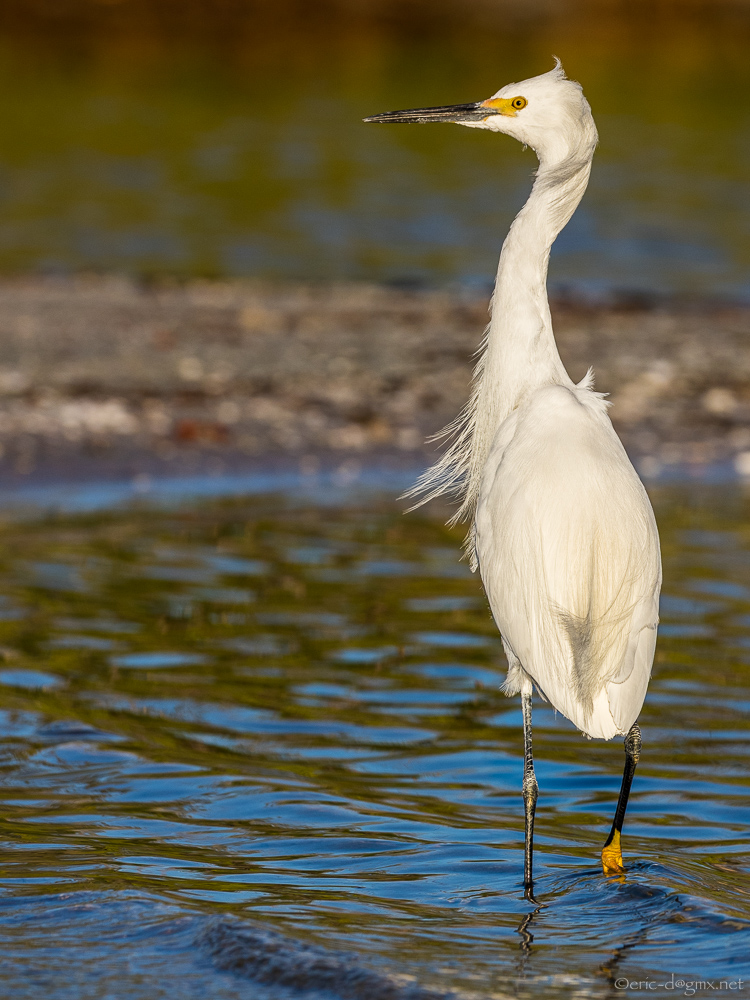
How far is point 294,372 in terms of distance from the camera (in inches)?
438

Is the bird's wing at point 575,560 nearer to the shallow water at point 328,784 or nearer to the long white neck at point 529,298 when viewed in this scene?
the long white neck at point 529,298

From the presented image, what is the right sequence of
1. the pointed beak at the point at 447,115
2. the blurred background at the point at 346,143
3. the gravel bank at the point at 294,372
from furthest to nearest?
the blurred background at the point at 346,143
the gravel bank at the point at 294,372
the pointed beak at the point at 447,115

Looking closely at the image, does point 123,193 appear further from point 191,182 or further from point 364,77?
point 364,77

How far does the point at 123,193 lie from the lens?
813 inches

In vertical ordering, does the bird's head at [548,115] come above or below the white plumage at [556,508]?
above

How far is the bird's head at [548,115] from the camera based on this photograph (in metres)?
4.58

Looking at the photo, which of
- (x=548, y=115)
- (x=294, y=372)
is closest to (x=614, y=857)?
(x=548, y=115)

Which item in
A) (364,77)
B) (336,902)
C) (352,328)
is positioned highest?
(364,77)

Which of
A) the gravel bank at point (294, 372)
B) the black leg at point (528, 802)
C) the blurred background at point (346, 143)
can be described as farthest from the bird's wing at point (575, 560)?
the blurred background at point (346, 143)

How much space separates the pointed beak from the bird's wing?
0.93 m

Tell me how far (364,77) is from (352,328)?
2207 cm

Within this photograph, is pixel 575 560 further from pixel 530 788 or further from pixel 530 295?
pixel 530 295

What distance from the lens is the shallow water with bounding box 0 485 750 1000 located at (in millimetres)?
3752

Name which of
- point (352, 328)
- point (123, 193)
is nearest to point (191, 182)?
point (123, 193)
